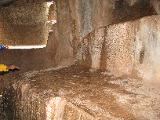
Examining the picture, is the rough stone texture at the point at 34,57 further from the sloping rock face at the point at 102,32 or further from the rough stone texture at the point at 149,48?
the rough stone texture at the point at 149,48

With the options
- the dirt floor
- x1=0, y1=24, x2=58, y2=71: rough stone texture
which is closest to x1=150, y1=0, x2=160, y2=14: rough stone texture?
the dirt floor

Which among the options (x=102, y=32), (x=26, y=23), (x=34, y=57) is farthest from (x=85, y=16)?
(x=26, y=23)

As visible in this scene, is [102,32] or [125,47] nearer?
[125,47]

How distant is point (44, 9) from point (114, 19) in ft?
8.27

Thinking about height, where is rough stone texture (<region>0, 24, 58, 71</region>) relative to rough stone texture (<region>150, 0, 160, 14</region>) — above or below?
below

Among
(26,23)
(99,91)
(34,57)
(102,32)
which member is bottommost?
(99,91)

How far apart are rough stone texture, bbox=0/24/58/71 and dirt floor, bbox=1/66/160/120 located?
1264 mm

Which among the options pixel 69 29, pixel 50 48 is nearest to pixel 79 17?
pixel 69 29

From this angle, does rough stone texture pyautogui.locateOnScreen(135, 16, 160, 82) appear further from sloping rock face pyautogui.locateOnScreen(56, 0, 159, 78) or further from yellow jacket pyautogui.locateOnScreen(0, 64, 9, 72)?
yellow jacket pyautogui.locateOnScreen(0, 64, 9, 72)

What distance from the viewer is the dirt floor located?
245 centimetres

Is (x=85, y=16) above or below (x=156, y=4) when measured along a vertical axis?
below

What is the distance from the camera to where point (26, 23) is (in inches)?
259

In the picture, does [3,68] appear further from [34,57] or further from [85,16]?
[85,16]

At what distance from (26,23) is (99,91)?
4.00 m
